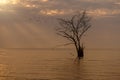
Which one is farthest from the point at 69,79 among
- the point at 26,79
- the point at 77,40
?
the point at 77,40

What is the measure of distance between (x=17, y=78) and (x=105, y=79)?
9477mm

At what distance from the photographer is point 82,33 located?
7788cm

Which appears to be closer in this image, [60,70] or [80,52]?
[60,70]

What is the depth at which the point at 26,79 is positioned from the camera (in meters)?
35.8

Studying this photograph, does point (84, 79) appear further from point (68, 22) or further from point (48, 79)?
point (68, 22)

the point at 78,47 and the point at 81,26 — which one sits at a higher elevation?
the point at 81,26

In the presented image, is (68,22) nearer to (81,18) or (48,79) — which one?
(81,18)

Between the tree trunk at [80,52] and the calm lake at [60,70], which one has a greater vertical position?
the calm lake at [60,70]

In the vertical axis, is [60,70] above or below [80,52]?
above

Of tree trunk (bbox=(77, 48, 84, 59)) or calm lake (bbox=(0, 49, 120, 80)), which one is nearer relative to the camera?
calm lake (bbox=(0, 49, 120, 80))

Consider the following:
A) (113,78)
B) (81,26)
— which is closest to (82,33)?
(81,26)

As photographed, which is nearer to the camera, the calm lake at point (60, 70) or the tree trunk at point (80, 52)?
the calm lake at point (60, 70)

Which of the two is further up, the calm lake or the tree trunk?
the calm lake

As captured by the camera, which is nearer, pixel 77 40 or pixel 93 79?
pixel 93 79
